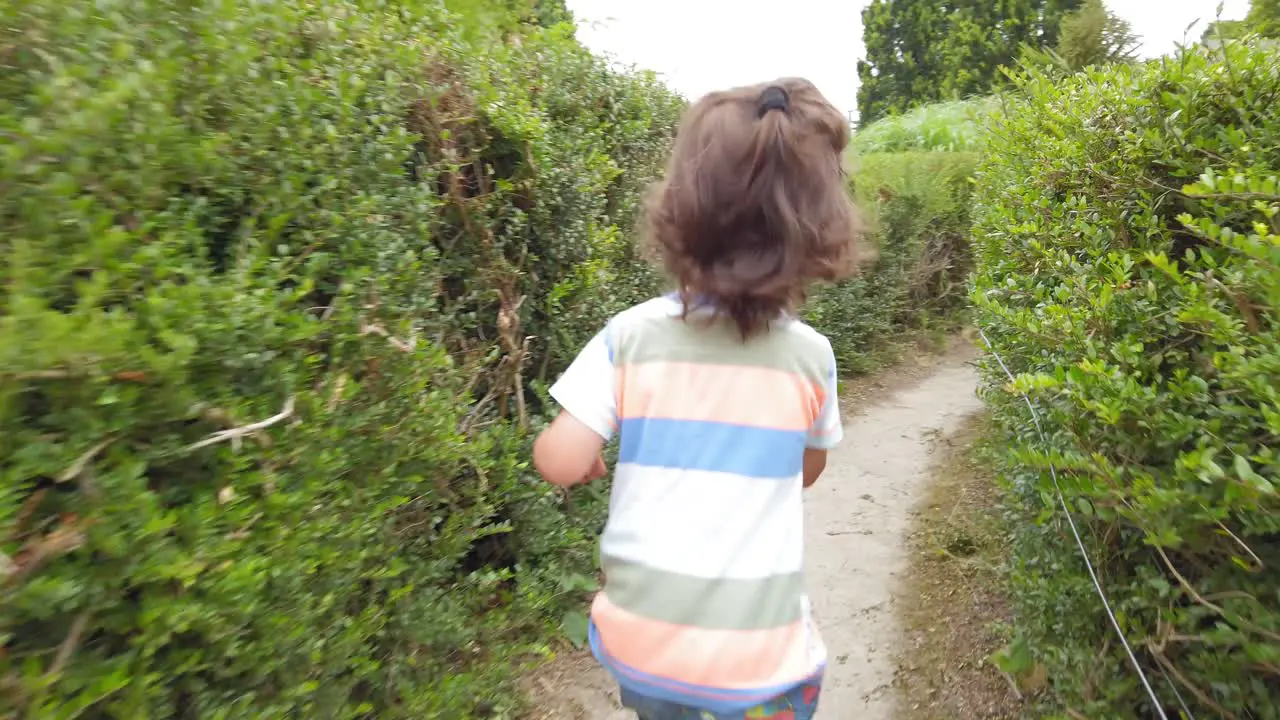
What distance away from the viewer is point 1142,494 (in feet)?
5.16

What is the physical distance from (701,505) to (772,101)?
0.73 meters

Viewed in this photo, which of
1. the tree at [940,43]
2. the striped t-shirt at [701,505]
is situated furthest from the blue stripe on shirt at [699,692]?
the tree at [940,43]

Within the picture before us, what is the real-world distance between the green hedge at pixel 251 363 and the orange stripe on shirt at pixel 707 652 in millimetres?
785

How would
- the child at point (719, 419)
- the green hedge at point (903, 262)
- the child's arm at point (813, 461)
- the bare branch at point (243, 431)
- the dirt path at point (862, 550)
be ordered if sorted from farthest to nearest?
the green hedge at point (903, 262)
the dirt path at point (862, 550)
the child's arm at point (813, 461)
the bare branch at point (243, 431)
the child at point (719, 419)

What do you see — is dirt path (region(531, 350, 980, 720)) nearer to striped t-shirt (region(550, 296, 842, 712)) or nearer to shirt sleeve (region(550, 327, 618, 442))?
striped t-shirt (region(550, 296, 842, 712))

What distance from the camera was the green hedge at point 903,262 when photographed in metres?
7.55

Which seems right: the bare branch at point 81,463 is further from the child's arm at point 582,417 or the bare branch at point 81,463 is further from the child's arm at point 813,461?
the child's arm at point 813,461

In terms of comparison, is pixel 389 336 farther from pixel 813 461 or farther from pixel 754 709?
pixel 754 709

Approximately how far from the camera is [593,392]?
1347 mm

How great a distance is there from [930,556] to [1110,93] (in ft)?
8.70

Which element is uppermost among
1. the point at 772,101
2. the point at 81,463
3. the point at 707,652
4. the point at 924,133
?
the point at 772,101

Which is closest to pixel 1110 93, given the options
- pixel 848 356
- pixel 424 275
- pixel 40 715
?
pixel 424 275

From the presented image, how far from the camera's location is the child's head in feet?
4.13

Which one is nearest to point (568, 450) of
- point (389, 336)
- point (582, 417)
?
point (582, 417)
